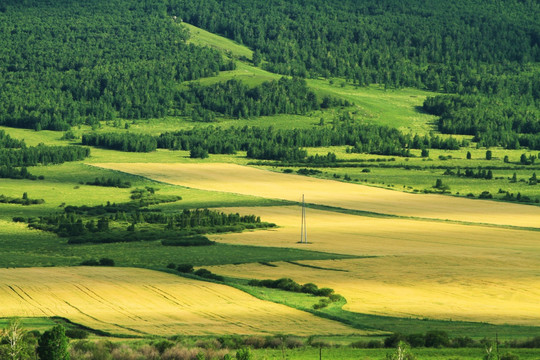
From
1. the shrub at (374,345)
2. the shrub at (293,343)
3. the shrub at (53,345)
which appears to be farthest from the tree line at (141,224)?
the shrub at (53,345)

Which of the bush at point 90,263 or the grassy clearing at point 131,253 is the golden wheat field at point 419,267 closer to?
the grassy clearing at point 131,253

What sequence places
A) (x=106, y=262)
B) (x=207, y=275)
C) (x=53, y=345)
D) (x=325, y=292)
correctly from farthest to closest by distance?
(x=106, y=262) < (x=207, y=275) < (x=325, y=292) < (x=53, y=345)

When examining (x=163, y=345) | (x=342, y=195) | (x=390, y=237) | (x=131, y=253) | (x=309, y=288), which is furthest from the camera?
(x=342, y=195)

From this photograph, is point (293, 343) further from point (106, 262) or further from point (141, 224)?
point (141, 224)

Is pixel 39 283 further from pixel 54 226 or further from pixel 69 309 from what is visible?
pixel 54 226

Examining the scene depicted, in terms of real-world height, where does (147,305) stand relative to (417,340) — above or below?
below

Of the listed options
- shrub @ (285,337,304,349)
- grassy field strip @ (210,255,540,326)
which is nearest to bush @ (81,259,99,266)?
grassy field strip @ (210,255,540,326)

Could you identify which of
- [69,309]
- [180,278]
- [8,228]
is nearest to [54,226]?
[8,228]

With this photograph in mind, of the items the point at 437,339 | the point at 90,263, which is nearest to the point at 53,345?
the point at 437,339
